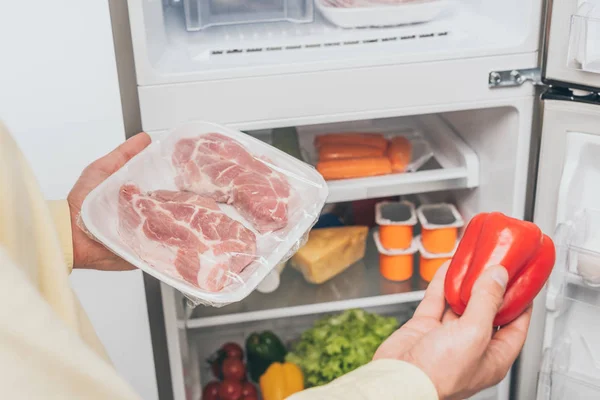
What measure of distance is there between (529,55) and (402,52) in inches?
9.3

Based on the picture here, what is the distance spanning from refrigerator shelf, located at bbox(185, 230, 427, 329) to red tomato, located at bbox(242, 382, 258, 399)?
0.20 meters

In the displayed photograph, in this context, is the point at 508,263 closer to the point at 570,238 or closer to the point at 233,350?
the point at 570,238

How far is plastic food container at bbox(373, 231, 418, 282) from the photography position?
1550 mm

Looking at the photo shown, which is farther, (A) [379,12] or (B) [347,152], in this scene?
(B) [347,152]

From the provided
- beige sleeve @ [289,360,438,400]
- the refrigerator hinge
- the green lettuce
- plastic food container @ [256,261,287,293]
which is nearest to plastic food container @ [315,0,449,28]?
the refrigerator hinge

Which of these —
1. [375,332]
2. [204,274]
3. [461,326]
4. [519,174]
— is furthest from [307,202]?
[375,332]

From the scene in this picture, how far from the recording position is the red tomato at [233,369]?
1658 millimetres

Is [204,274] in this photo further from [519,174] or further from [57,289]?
[519,174]

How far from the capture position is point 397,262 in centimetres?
157

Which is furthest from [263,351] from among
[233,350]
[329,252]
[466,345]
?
[466,345]

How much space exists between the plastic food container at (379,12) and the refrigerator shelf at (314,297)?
0.61 metres

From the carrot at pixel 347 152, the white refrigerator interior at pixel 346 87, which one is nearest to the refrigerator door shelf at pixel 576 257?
the white refrigerator interior at pixel 346 87

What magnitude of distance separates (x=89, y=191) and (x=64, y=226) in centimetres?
7

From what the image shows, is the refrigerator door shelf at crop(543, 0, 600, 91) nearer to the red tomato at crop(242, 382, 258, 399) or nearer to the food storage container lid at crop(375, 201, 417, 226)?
the food storage container lid at crop(375, 201, 417, 226)
